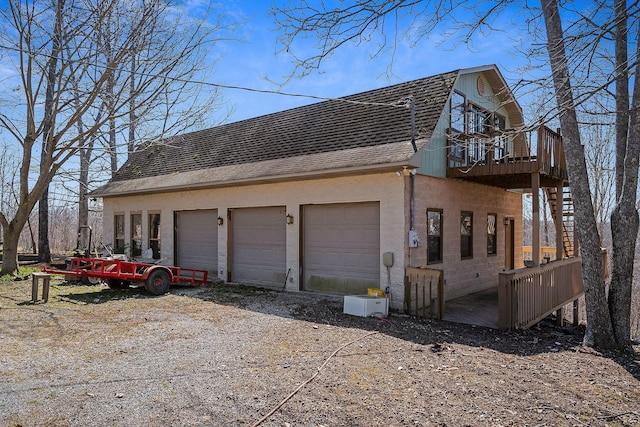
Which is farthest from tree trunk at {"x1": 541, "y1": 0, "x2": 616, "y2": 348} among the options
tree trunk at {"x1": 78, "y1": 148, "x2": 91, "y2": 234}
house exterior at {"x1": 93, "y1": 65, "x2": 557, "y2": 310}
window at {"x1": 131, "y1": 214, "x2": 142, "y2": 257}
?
tree trunk at {"x1": 78, "y1": 148, "x2": 91, "y2": 234}

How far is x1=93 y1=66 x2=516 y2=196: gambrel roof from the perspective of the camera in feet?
32.4

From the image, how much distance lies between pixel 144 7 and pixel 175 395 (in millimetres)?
11517

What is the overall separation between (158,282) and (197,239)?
3.46 metres

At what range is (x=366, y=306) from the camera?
28.2ft

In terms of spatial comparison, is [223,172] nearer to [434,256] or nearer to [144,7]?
[144,7]

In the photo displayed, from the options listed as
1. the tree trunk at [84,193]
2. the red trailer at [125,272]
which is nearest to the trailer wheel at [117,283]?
the red trailer at [125,272]

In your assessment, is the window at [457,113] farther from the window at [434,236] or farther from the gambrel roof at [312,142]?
the window at [434,236]

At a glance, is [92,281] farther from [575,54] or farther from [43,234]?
[575,54]

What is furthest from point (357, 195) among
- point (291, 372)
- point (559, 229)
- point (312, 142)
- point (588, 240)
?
point (291, 372)

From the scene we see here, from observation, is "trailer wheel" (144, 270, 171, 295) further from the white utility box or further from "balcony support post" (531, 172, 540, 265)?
"balcony support post" (531, 172, 540, 265)

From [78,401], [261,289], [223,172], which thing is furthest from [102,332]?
[223,172]

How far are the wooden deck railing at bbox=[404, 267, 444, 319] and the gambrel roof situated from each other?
2211 millimetres

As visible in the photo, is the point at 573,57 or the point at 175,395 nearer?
the point at 175,395

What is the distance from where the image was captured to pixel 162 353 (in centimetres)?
596
